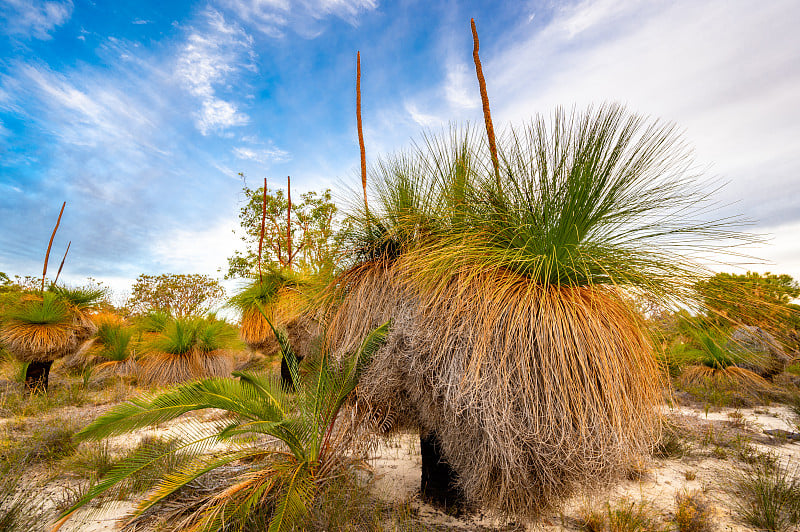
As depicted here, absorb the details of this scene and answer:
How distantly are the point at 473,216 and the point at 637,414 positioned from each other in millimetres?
1766

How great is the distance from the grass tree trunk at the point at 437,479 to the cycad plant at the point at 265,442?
2.55ft

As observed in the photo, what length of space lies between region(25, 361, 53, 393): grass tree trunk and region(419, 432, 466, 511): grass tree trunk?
1014 centimetres

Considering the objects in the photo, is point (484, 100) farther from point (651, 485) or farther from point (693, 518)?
point (651, 485)

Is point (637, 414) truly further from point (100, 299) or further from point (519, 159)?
point (100, 299)

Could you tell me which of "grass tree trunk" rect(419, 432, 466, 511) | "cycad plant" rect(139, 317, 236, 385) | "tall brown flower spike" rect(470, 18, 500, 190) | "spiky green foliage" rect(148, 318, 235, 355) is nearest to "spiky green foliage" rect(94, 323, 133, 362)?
"cycad plant" rect(139, 317, 236, 385)

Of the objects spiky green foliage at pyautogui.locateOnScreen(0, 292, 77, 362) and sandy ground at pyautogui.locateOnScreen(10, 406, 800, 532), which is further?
spiky green foliage at pyautogui.locateOnScreen(0, 292, 77, 362)

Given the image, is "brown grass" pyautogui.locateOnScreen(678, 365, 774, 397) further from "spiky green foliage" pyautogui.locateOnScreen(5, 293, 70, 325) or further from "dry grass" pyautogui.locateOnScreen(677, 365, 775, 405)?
"spiky green foliage" pyautogui.locateOnScreen(5, 293, 70, 325)

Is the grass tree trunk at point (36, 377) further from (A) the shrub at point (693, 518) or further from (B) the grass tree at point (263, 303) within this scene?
(A) the shrub at point (693, 518)

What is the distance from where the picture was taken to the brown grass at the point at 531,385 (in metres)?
2.27

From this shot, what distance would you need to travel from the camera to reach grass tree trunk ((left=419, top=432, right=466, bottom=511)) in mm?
3729

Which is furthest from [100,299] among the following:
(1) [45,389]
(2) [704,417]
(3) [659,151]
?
(2) [704,417]

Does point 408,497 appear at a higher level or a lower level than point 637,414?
lower

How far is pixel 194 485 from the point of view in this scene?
3.47m

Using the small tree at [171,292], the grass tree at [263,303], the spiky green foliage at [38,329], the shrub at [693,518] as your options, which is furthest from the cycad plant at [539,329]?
the small tree at [171,292]
